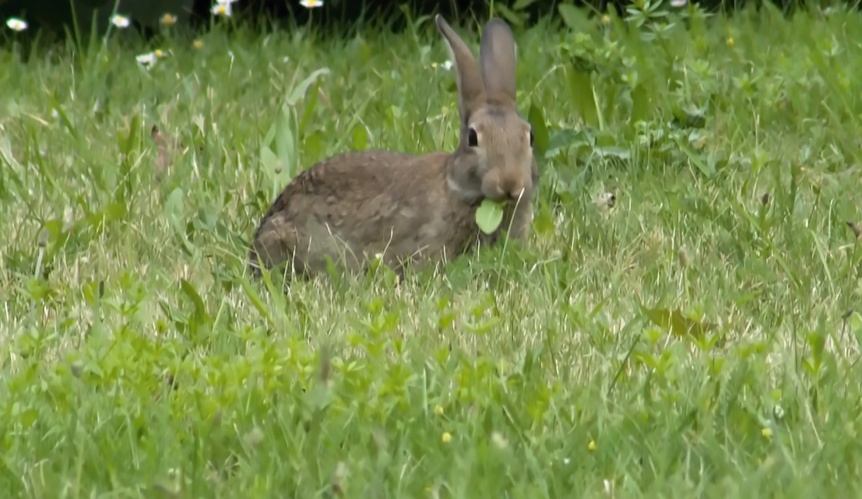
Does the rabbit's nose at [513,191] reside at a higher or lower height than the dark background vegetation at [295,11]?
higher

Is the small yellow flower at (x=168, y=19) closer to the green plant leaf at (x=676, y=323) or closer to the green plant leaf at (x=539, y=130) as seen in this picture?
the green plant leaf at (x=539, y=130)

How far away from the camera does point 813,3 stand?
23.5 ft

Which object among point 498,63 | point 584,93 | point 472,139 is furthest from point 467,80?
point 584,93

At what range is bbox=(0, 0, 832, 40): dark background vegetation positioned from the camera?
7.40 meters

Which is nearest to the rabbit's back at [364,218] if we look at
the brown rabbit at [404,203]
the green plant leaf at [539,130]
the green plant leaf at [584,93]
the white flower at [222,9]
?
the brown rabbit at [404,203]

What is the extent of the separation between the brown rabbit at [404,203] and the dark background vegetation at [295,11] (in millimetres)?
2491

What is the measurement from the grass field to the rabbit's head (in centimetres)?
19

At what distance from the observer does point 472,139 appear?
4.53 m

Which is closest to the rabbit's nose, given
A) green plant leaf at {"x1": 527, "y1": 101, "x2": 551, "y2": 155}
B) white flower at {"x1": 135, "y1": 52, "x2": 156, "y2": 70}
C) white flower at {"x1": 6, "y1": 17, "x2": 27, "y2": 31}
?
green plant leaf at {"x1": 527, "y1": 101, "x2": 551, "y2": 155}

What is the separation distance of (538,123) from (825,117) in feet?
3.73

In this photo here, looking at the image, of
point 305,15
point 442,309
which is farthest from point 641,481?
point 305,15

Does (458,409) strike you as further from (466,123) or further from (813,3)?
(813,3)

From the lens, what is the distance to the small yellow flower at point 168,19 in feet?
23.3

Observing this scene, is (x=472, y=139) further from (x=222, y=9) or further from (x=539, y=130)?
(x=222, y=9)
